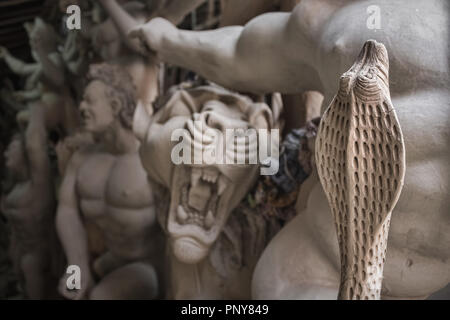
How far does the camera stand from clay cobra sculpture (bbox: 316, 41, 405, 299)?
39.6 inches

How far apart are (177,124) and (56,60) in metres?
2.27

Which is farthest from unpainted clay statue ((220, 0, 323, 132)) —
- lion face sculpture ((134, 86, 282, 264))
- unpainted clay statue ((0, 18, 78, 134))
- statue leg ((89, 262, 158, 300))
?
unpainted clay statue ((0, 18, 78, 134))

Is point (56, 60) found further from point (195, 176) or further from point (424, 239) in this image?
point (424, 239)

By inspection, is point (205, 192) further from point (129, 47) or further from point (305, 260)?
point (129, 47)

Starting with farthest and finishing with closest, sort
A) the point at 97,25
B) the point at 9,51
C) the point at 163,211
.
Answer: the point at 9,51, the point at 97,25, the point at 163,211

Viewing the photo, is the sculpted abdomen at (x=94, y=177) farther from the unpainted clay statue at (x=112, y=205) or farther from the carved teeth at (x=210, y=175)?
the carved teeth at (x=210, y=175)

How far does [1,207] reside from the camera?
156 inches

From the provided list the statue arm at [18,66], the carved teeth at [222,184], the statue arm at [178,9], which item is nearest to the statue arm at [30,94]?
the statue arm at [18,66]

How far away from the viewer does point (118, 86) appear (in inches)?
106

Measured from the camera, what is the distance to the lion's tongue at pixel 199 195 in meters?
1.85

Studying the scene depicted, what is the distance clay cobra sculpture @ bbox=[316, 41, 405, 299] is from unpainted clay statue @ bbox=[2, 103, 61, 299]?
2.95 m

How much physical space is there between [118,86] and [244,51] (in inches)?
42.6

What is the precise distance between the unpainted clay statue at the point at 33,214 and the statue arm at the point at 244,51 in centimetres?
204
